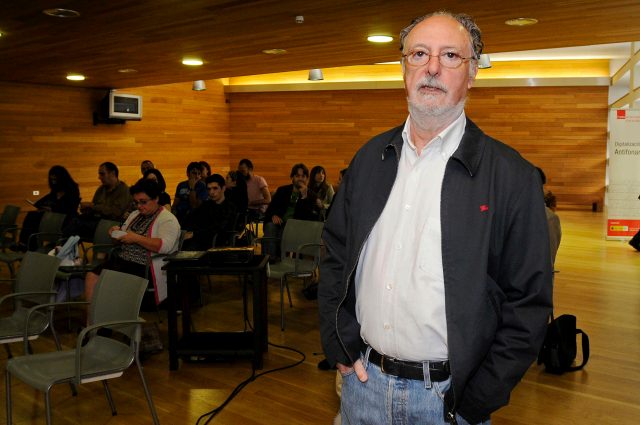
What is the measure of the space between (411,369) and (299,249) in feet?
12.7

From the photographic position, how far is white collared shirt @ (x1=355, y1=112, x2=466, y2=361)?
4.88 ft

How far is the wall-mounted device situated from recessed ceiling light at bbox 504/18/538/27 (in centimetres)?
785

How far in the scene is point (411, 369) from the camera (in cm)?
154

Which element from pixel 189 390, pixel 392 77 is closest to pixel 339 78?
pixel 392 77

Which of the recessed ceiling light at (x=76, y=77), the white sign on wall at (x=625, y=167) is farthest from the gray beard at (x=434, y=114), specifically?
the white sign on wall at (x=625, y=167)

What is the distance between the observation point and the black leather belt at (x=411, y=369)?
1514 mm

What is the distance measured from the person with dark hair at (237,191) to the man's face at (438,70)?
271 inches

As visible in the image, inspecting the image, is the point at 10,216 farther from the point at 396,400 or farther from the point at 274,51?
the point at 396,400

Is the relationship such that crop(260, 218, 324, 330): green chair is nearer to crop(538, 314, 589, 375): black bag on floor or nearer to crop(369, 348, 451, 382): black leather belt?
crop(538, 314, 589, 375): black bag on floor

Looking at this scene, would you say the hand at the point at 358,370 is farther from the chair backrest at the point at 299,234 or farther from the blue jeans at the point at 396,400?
the chair backrest at the point at 299,234

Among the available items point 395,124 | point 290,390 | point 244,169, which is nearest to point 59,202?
point 244,169

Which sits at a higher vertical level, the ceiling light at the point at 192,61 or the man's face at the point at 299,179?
the ceiling light at the point at 192,61

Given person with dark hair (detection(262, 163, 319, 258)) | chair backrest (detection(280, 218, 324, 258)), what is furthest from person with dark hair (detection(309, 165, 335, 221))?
chair backrest (detection(280, 218, 324, 258))

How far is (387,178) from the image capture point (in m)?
1.62
